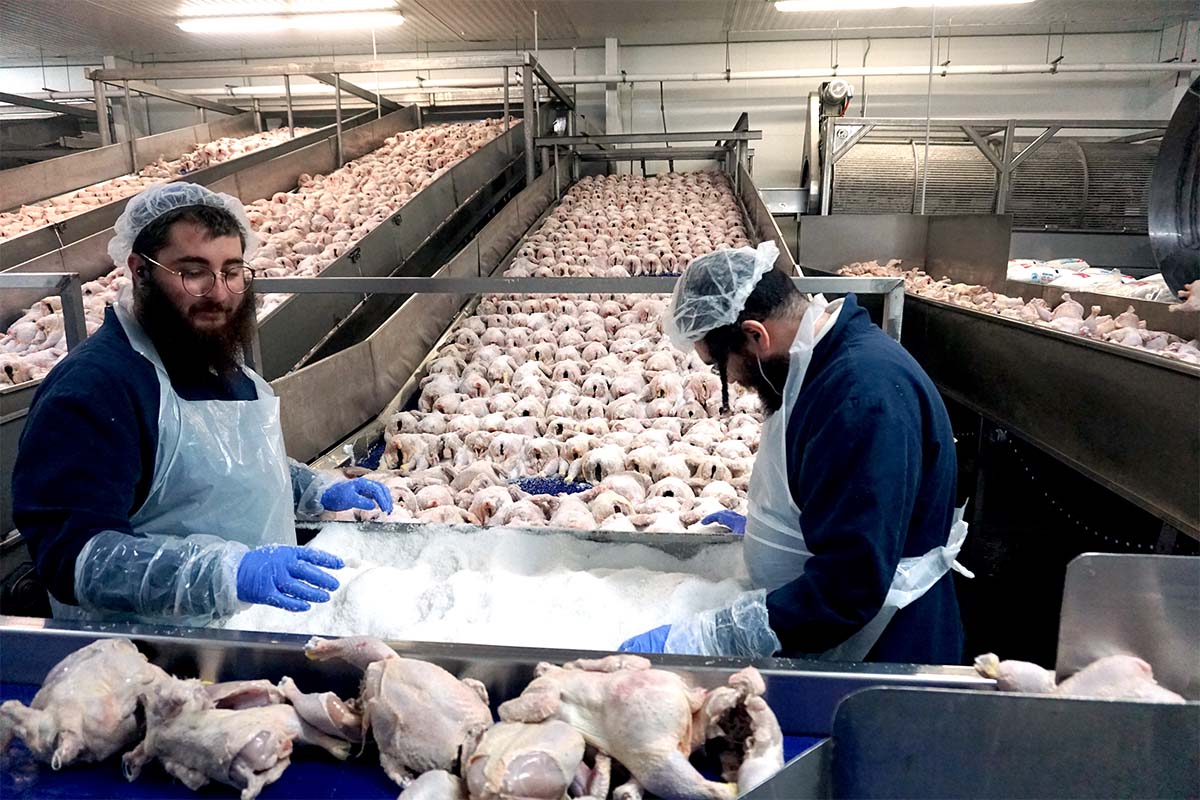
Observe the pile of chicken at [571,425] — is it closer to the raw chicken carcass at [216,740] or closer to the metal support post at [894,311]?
the metal support post at [894,311]

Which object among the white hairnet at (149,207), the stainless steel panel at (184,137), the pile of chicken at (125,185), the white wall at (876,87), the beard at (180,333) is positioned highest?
the white wall at (876,87)

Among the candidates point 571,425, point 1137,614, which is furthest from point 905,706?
point 571,425

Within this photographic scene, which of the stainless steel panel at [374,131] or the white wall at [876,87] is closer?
the stainless steel panel at [374,131]

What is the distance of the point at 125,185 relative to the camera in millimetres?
8758

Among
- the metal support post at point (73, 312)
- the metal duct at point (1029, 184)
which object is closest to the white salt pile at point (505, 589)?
the metal support post at point (73, 312)

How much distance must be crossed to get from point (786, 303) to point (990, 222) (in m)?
7.19

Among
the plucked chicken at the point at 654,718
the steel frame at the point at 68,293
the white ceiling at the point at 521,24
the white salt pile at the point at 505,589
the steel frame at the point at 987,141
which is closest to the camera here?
the plucked chicken at the point at 654,718

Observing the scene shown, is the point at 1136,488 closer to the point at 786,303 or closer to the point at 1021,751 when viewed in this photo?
the point at 786,303

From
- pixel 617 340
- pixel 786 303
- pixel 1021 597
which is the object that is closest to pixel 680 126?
pixel 617 340

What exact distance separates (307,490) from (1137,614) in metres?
2.36

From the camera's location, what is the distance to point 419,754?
3.58ft

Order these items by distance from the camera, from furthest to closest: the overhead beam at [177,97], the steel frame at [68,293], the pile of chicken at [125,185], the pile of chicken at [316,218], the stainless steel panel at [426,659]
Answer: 1. the overhead beam at [177,97]
2. the pile of chicken at [125,185]
3. the pile of chicken at [316,218]
4. the steel frame at [68,293]
5. the stainless steel panel at [426,659]

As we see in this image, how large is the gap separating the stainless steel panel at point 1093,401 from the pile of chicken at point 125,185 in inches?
320

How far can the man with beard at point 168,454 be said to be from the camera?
5.15 feet
